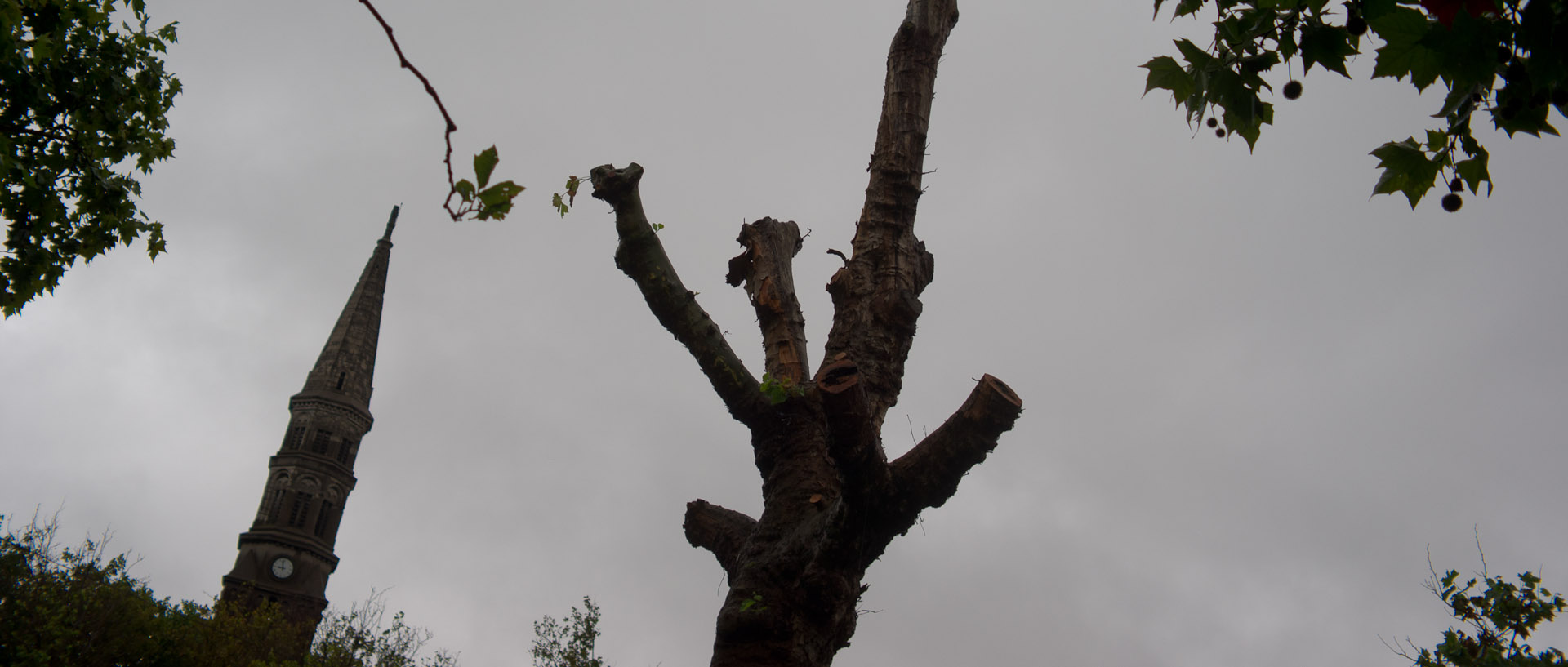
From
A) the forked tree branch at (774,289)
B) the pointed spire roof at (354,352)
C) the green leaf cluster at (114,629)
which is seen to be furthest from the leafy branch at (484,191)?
the pointed spire roof at (354,352)

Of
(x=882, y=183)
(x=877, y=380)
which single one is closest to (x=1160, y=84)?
(x=877, y=380)

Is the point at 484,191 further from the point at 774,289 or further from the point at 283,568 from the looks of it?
the point at 283,568

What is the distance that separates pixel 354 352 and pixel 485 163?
60.7 m

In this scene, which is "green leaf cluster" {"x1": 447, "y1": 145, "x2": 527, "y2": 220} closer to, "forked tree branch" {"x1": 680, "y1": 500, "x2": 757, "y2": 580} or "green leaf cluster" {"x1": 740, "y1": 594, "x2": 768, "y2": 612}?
"green leaf cluster" {"x1": 740, "y1": 594, "x2": 768, "y2": 612}

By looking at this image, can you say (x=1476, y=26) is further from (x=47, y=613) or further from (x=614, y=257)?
(x=47, y=613)

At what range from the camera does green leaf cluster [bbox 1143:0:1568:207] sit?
1.84 metres

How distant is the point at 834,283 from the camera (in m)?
5.21

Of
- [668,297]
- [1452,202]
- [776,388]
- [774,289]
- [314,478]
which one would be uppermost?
[314,478]

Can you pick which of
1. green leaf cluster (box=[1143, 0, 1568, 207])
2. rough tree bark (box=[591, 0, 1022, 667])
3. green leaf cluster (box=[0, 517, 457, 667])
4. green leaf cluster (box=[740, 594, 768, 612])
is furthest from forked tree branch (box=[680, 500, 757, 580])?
green leaf cluster (box=[0, 517, 457, 667])

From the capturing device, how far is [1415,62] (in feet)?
6.43

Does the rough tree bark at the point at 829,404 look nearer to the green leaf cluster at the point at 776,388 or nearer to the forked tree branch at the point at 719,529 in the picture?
the forked tree branch at the point at 719,529

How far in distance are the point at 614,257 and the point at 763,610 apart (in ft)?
7.07

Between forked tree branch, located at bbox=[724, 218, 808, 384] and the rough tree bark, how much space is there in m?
0.01

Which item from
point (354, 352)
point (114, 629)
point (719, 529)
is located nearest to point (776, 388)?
point (719, 529)
